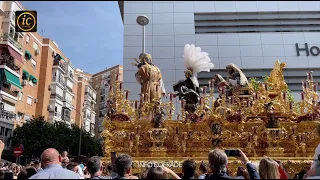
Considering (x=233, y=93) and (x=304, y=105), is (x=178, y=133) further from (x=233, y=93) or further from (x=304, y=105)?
(x=304, y=105)

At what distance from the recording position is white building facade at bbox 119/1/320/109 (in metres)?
31.3

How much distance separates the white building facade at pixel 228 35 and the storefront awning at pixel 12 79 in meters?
13.2

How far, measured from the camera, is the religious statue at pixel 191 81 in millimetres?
12797

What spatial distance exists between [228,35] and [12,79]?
2322cm

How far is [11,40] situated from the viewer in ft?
116

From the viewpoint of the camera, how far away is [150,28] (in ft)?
107

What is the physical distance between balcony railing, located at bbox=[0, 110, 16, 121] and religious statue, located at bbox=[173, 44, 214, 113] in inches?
1084

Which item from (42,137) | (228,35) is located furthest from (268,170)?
(42,137)

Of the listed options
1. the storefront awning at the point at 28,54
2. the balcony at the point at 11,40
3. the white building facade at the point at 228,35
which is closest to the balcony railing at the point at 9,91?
the balcony at the point at 11,40

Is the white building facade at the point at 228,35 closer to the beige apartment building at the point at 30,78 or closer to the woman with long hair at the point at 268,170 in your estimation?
the beige apartment building at the point at 30,78

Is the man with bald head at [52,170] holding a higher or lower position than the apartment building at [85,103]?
lower

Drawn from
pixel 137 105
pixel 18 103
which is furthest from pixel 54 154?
pixel 18 103

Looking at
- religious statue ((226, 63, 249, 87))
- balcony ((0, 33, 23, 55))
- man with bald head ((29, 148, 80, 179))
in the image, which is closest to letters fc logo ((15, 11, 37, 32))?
man with bald head ((29, 148, 80, 179))

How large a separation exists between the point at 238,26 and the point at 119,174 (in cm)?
3092
